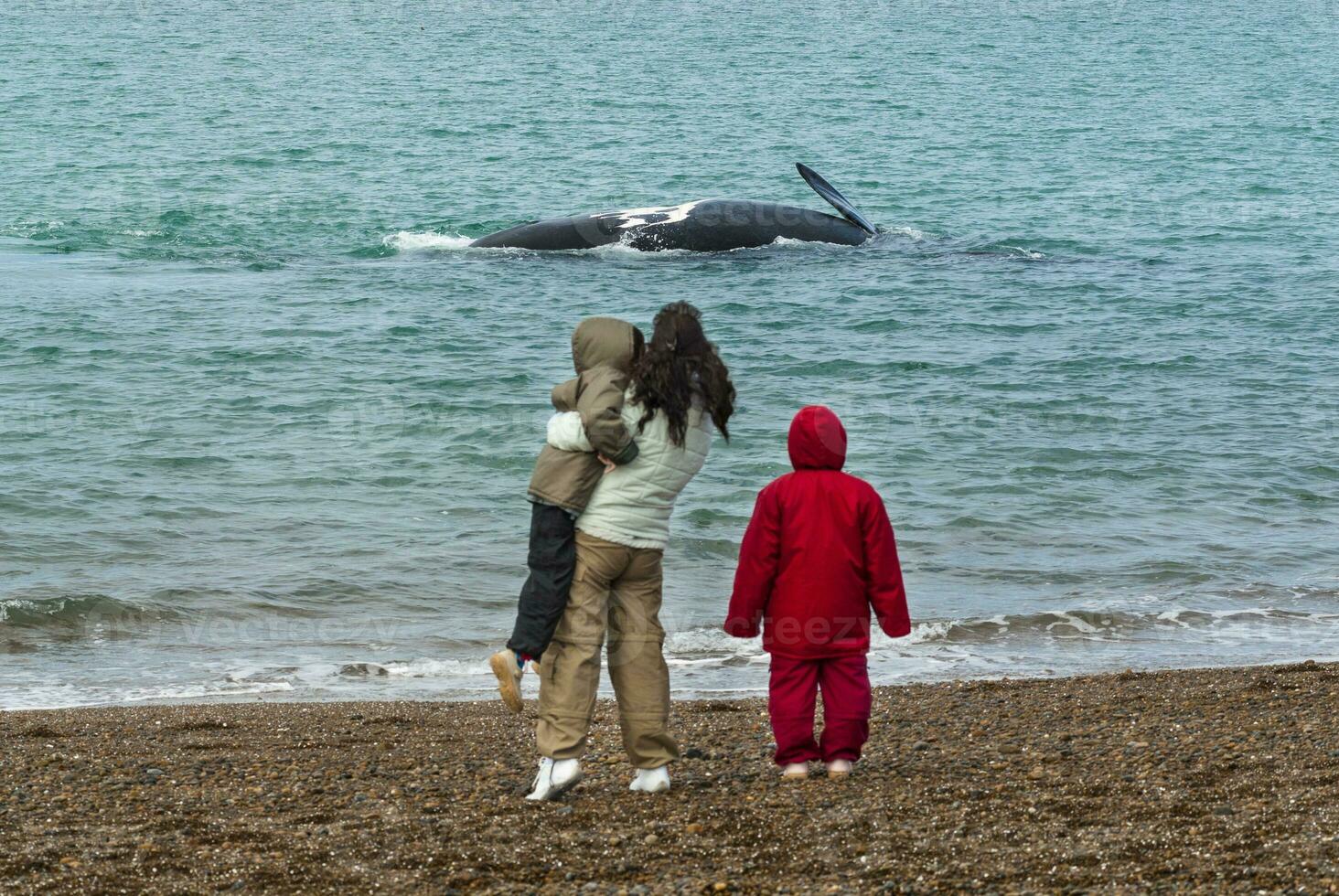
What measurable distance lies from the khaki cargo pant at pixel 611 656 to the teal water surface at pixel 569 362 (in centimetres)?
354

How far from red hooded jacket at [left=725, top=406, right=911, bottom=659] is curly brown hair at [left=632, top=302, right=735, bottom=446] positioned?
38 centimetres

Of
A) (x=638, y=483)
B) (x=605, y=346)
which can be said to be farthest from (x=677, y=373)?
(x=638, y=483)

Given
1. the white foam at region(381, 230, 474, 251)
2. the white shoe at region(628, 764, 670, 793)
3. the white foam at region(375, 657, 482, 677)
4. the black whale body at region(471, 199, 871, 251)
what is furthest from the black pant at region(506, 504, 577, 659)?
the white foam at region(381, 230, 474, 251)

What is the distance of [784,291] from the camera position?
2317 cm

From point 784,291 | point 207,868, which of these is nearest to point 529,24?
point 784,291

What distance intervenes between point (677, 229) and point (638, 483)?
20147mm

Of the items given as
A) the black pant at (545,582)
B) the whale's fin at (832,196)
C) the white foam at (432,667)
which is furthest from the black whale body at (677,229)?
the black pant at (545,582)

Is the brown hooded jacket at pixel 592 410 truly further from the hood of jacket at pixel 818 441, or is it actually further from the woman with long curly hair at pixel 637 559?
the hood of jacket at pixel 818 441

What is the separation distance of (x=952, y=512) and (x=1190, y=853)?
906 cm

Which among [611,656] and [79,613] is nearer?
[611,656]

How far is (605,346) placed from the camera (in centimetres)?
561

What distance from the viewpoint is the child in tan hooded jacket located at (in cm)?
555

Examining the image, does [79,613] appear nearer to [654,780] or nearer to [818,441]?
[654,780]

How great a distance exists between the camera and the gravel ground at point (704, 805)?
4.71 m
